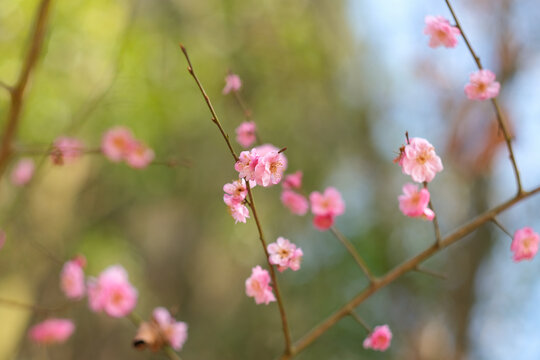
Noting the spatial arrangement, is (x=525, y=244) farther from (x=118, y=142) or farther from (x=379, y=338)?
(x=118, y=142)

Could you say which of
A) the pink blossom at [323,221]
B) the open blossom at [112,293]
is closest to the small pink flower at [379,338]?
the pink blossom at [323,221]

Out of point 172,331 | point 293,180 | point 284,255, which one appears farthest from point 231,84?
point 172,331

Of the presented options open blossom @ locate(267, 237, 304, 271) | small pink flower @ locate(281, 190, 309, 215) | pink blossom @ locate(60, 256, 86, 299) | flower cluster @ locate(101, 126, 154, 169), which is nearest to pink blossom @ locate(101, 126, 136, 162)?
flower cluster @ locate(101, 126, 154, 169)

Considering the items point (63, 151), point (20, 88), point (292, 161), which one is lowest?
point (292, 161)

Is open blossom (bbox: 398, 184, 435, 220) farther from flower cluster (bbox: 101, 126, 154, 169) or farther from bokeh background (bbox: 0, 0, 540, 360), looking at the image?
bokeh background (bbox: 0, 0, 540, 360)

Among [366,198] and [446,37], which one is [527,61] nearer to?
[366,198]

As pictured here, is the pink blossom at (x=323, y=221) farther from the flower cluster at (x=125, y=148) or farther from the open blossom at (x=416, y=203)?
the flower cluster at (x=125, y=148)

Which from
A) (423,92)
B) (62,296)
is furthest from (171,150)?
(423,92)
